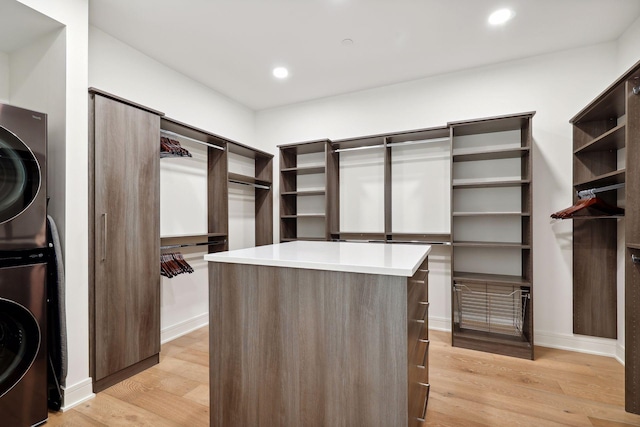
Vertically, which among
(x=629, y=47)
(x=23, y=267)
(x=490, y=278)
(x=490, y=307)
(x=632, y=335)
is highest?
(x=629, y=47)

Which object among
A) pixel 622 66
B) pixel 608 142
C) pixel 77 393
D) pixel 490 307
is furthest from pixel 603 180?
pixel 77 393

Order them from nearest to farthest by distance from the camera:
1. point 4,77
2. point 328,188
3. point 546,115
→ point 4,77 → point 546,115 → point 328,188

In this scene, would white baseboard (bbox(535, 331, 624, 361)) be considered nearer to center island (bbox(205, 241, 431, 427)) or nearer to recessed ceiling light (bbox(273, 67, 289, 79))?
center island (bbox(205, 241, 431, 427))

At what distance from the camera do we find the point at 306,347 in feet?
4.23

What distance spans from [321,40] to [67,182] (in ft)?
7.33

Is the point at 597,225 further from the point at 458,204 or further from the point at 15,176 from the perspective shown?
the point at 15,176

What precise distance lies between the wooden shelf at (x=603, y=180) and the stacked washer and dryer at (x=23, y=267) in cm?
376

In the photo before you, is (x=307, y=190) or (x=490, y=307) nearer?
(x=490, y=307)

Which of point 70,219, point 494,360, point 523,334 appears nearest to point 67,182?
point 70,219

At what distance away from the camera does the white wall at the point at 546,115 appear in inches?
108

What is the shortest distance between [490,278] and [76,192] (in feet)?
11.3

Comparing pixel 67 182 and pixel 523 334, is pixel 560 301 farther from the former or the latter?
pixel 67 182

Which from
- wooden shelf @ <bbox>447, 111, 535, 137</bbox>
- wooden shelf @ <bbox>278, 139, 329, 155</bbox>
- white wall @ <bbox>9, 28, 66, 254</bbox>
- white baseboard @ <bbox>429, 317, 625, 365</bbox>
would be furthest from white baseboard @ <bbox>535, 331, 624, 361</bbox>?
white wall @ <bbox>9, 28, 66, 254</bbox>

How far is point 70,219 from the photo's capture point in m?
1.92
